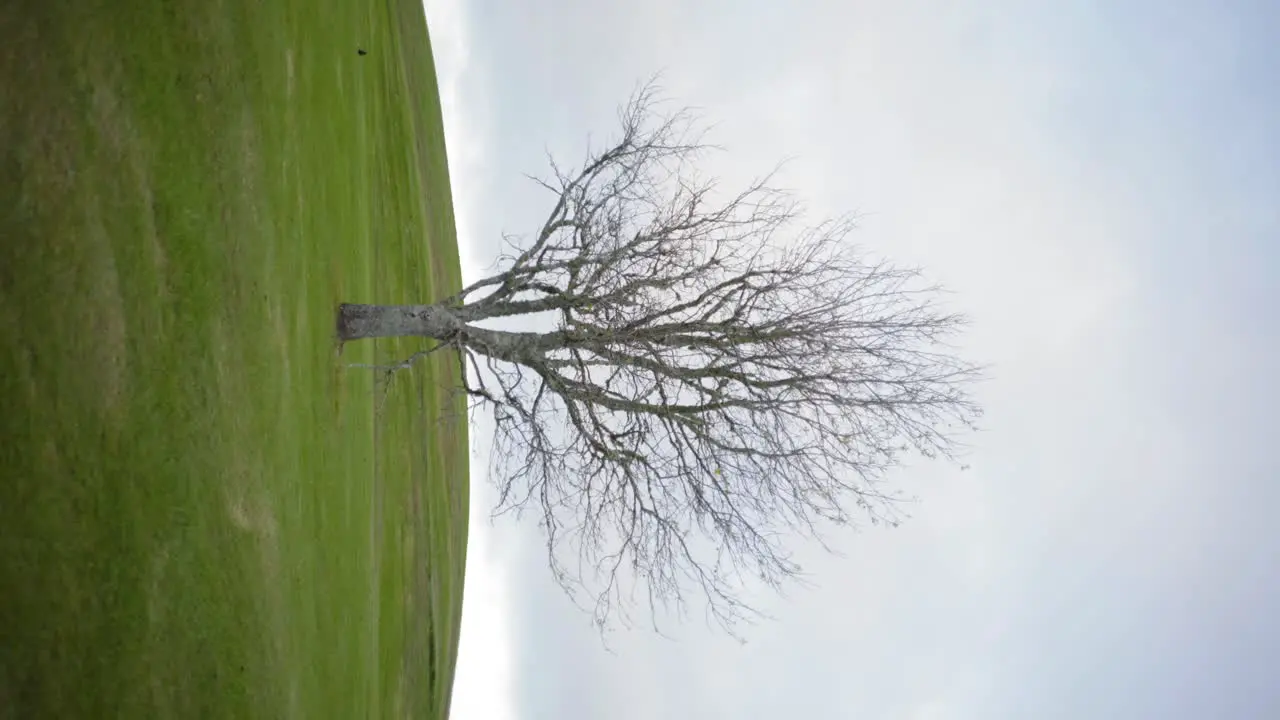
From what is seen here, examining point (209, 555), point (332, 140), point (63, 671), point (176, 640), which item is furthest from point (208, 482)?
point (332, 140)

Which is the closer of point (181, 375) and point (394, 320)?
point (181, 375)

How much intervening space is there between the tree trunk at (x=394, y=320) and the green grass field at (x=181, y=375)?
478 millimetres

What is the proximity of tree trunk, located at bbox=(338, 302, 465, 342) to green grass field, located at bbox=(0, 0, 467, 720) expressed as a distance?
478mm

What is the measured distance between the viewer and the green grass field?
6336 mm

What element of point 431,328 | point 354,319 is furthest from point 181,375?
point 431,328

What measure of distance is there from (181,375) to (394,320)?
4590 mm

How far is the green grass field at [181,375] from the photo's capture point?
6.34m

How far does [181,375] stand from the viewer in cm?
791

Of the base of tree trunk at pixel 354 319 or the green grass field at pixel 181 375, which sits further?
the base of tree trunk at pixel 354 319

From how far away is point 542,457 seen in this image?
41.0 ft

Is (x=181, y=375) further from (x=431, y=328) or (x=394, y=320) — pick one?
(x=431, y=328)

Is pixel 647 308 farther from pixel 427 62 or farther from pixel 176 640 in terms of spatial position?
pixel 427 62

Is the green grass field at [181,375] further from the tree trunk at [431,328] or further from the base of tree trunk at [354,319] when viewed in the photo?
the tree trunk at [431,328]

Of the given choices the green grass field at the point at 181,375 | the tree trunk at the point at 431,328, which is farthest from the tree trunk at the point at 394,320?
the green grass field at the point at 181,375
